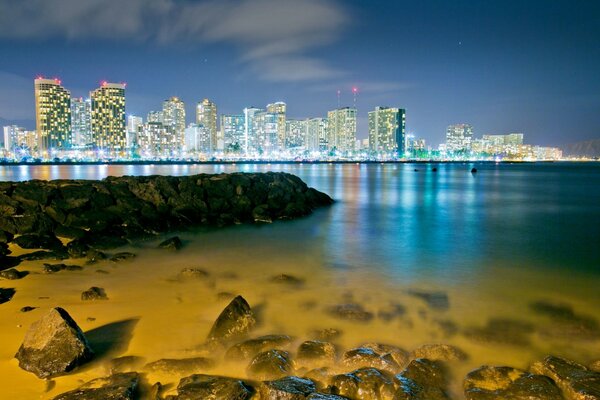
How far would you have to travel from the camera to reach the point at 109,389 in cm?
415

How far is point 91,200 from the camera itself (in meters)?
14.3

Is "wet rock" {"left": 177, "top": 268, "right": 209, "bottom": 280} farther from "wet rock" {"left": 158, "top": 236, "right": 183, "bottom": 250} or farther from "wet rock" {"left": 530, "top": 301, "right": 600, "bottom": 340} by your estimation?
"wet rock" {"left": 530, "top": 301, "right": 600, "bottom": 340}

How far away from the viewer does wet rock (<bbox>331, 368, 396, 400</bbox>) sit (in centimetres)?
434

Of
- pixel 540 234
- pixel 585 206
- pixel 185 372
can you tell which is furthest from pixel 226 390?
pixel 585 206

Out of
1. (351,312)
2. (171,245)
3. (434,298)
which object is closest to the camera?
(351,312)

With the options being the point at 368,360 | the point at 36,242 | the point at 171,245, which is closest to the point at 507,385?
the point at 368,360

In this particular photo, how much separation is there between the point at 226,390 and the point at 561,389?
354 cm

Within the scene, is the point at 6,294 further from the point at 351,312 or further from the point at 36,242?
the point at 351,312

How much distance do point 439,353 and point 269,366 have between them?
216cm

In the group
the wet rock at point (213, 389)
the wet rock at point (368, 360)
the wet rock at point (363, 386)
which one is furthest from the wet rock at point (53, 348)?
the wet rock at point (368, 360)

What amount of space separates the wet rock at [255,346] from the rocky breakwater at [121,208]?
6.33 m

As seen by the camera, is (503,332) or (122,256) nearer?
(503,332)

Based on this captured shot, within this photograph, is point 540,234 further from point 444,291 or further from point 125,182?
point 125,182

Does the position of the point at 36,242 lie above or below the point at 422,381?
above
